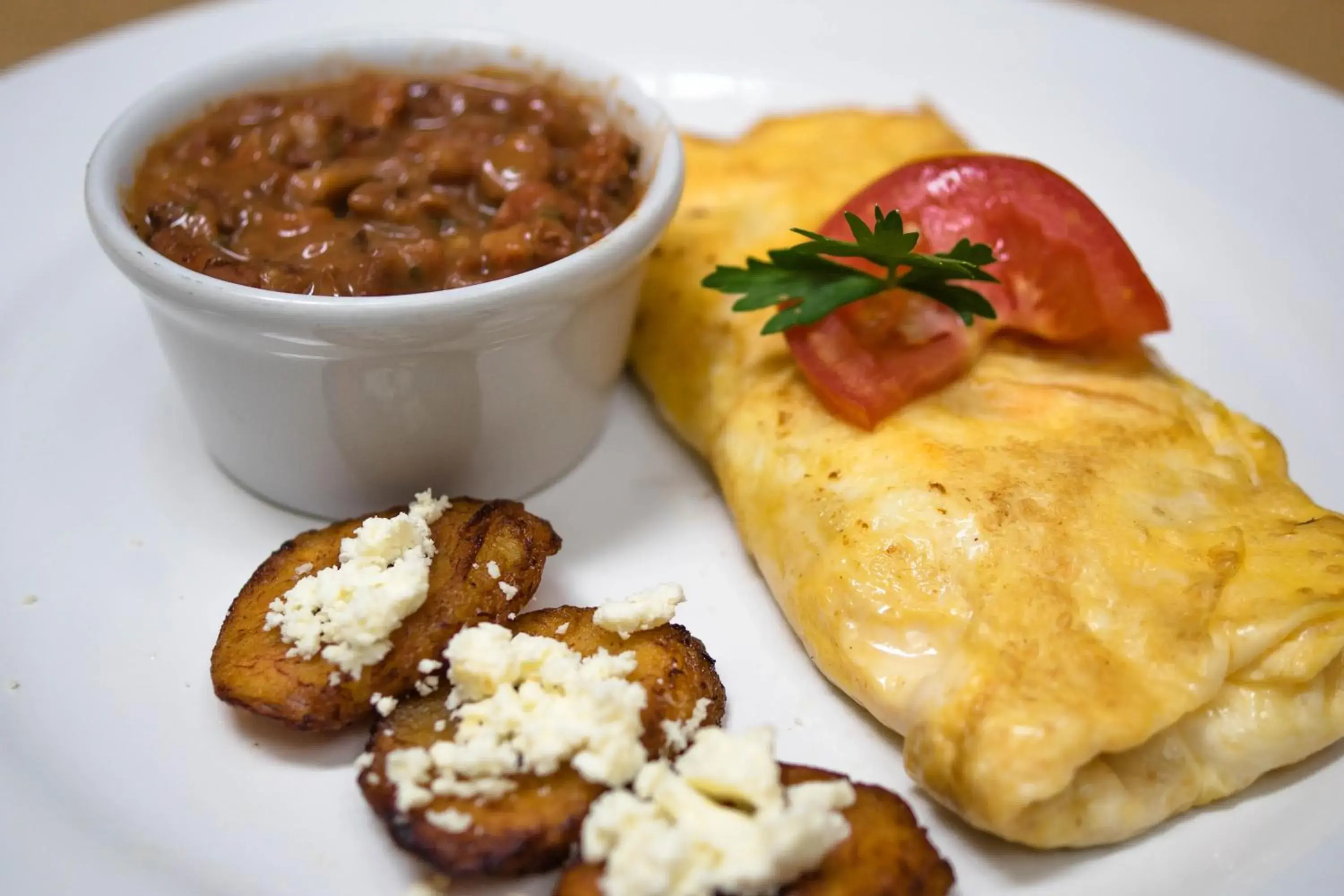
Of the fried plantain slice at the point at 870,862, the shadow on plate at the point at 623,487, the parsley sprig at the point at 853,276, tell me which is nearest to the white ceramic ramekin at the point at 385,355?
the shadow on plate at the point at 623,487

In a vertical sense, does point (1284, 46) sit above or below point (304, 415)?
above

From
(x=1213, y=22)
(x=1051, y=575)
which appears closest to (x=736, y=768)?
(x=1051, y=575)

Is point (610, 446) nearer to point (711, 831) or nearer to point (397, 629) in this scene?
point (397, 629)

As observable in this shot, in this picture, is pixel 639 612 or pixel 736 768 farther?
pixel 639 612

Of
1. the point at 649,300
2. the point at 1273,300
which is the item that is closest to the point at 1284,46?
the point at 1273,300

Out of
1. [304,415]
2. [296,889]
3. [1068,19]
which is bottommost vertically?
[296,889]

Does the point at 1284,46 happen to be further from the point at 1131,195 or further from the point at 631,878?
the point at 631,878

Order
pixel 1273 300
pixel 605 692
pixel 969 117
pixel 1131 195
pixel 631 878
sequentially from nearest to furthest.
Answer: pixel 631 878
pixel 605 692
pixel 1273 300
pixel 1131 195
pixel 969 117
